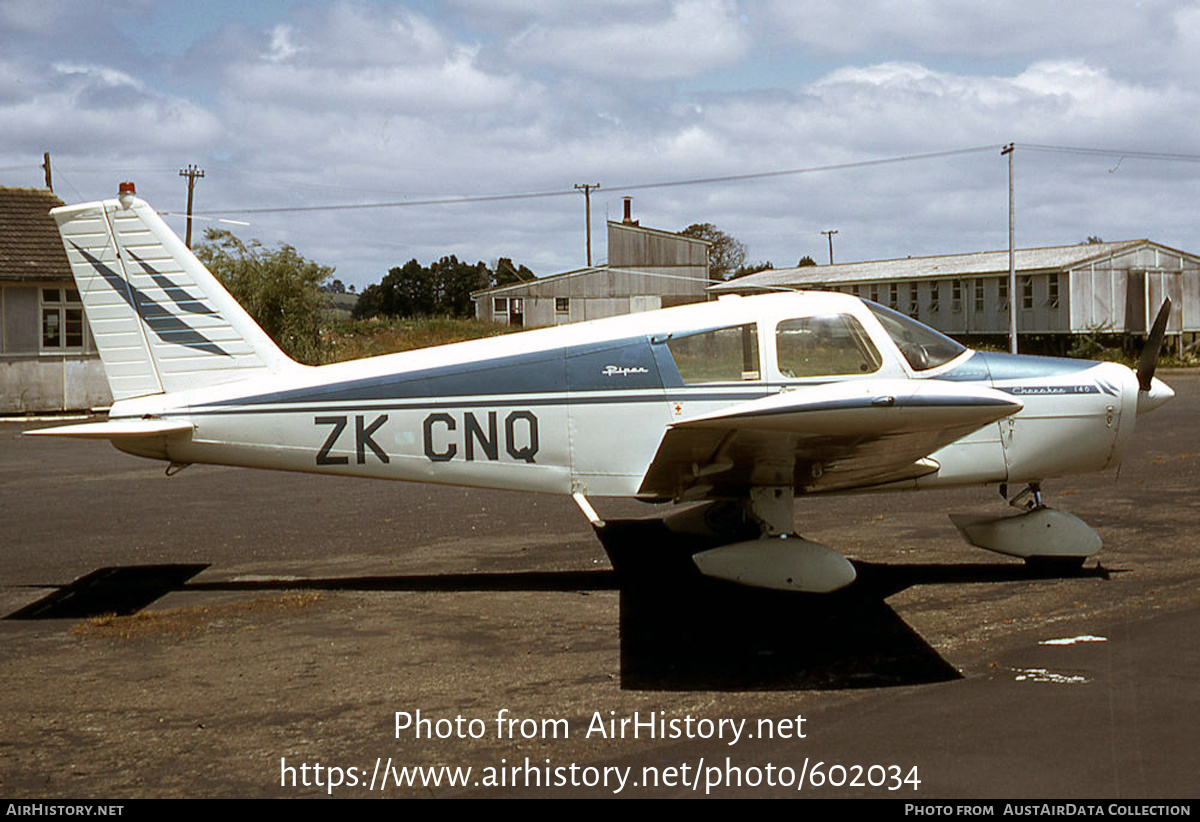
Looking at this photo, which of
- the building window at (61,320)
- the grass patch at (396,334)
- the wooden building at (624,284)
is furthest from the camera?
the wooden building at (624,284)

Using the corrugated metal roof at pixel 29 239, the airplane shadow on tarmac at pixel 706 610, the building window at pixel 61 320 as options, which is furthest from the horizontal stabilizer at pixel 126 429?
the building window at pixel 61 320

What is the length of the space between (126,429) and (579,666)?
13.0ft

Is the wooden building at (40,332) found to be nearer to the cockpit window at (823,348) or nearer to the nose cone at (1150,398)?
the cockpit window at (823,348)

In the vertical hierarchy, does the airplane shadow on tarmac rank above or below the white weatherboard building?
below

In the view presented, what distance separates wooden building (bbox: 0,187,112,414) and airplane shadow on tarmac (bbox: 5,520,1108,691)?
803 inches

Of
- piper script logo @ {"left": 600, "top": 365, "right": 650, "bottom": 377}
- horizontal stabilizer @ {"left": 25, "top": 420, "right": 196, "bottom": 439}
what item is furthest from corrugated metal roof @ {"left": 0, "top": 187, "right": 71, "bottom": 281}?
piper script logo @ {"left": 600, "top": 365, "right": 650, "bottom": 377}

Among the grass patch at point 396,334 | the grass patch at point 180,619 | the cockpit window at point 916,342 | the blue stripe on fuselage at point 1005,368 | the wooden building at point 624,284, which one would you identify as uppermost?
the wooden building at point 624,284

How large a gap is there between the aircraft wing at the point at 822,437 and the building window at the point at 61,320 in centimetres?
2417

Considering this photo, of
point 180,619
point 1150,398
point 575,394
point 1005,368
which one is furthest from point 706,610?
point 1150,398

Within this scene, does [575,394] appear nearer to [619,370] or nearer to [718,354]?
[619,370]

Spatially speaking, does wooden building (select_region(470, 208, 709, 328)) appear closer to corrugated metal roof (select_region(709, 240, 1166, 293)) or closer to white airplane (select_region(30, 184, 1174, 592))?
corrugated metal roof (select_region(709, 240, 1166, 293))

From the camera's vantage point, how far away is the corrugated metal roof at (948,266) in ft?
142

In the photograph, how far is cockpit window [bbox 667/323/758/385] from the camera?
7.70 m

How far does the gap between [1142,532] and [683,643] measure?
5.35 m
